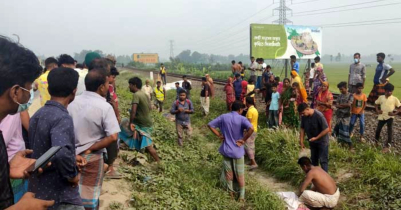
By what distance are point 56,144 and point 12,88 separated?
660mm

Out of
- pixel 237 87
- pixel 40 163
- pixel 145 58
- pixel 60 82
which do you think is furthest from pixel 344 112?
pixel 145 58

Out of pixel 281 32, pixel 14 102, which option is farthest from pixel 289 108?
pixel 281 32

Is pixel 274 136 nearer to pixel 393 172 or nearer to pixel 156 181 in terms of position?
pixel 393 172

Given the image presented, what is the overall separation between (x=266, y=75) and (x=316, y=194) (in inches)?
299

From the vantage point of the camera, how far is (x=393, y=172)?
199 inches

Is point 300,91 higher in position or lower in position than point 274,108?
higher

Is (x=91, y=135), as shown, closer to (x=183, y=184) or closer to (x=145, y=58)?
(x=183, y=184)

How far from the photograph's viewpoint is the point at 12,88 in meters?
1.54

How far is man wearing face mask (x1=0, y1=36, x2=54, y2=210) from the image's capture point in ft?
4.91

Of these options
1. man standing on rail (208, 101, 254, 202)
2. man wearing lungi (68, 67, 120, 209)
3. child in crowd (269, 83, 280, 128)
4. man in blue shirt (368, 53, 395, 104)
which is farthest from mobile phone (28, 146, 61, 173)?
man in blue shirt (368, 53, 395, 104)

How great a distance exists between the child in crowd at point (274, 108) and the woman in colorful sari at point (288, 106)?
0.15m

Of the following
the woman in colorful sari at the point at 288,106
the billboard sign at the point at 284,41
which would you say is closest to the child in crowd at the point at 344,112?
the woman in colorful sari at the point at 288,106

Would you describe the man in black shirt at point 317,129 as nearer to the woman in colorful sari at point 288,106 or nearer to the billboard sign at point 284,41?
the woman in colorful sari at point 288,106

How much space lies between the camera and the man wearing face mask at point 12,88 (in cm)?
150
